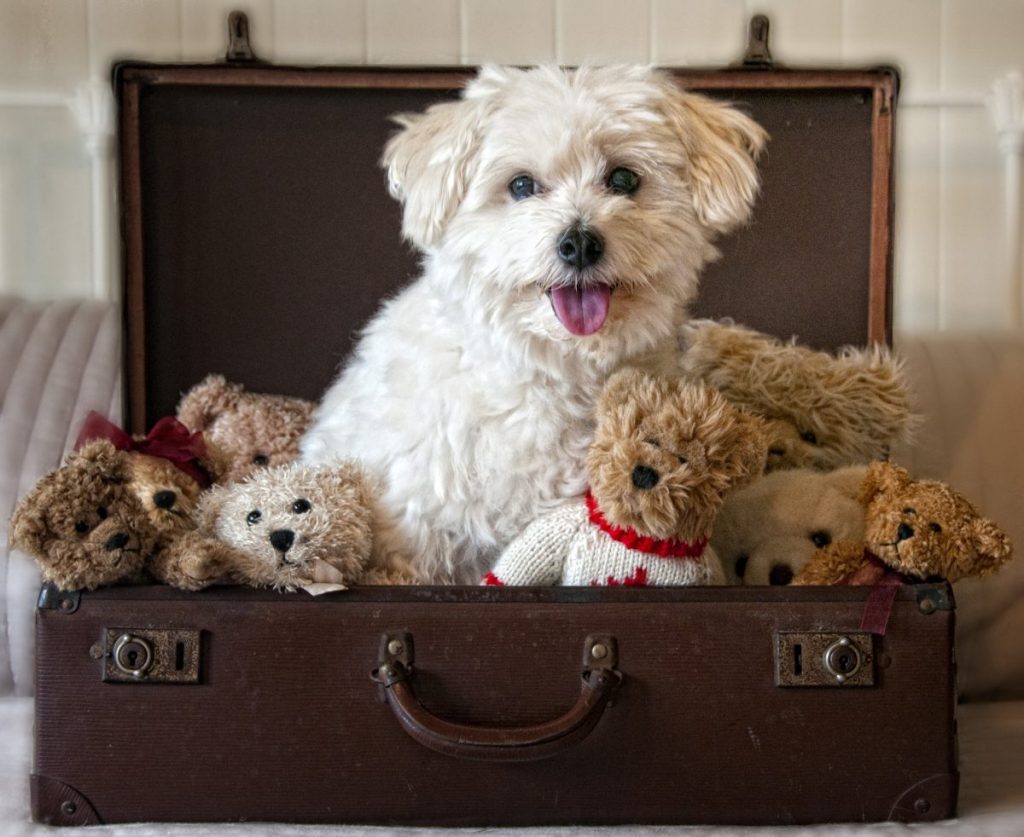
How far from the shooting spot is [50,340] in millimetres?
1804

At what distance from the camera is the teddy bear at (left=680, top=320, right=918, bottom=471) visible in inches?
53.7

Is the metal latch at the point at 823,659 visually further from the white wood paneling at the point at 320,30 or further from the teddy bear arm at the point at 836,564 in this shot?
the white wood paneling at the point at 320,30

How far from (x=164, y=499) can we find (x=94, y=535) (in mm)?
87

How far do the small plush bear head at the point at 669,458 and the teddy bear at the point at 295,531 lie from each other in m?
0.24

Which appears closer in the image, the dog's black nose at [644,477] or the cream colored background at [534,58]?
the dog's black nose at [644,477]

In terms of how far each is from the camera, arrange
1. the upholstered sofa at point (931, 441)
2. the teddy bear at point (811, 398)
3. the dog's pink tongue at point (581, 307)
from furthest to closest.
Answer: the upholstered sofa at point (931, 441)
the teddy bear at point (811, 398)
the dog's pink tongue at point (581, 307)

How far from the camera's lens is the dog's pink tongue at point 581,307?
1117mm

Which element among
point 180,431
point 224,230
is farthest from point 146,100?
point 180,431

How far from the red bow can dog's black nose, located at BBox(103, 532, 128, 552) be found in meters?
0.17

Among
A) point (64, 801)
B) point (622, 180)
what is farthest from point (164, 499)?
point (622, 180)

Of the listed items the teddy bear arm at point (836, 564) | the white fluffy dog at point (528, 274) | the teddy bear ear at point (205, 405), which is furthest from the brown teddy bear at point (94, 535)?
the teddy bear arm at point (836, 564)

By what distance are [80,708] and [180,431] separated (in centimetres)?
33

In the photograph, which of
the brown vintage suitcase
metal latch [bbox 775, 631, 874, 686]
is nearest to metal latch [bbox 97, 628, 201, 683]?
the brown vintage suitcase

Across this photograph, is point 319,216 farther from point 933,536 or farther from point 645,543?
point 933,536
